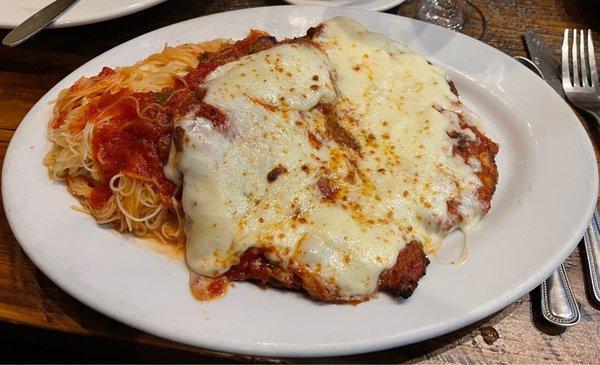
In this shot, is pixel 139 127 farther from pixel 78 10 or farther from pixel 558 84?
pixel 558 84

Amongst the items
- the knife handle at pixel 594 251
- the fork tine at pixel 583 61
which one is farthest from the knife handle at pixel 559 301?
the fork tine at pixel 583 61

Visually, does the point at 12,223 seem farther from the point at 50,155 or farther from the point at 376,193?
Answer: the point at 376,193

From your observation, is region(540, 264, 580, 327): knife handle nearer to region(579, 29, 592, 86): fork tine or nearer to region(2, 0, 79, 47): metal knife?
region(579, 29, 592, 86): fork tine

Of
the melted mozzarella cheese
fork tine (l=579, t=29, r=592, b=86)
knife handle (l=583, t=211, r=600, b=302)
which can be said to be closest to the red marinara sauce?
the melted mozzarella cheese

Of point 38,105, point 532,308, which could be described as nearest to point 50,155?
point 38,105

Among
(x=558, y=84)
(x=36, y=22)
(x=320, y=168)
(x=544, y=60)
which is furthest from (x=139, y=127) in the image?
(x=544, y=60)

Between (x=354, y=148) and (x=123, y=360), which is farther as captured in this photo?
(x=354, y=148)
